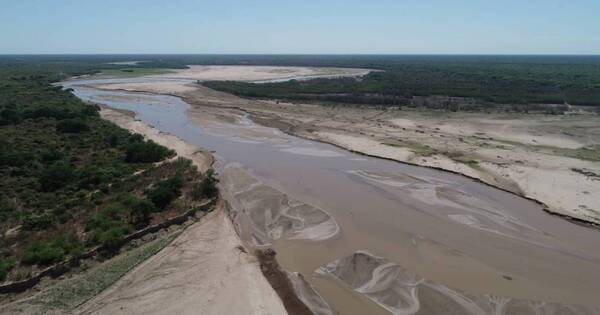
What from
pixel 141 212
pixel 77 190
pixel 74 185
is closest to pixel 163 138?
pixel 74 185

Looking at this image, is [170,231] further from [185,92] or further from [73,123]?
[185,92]

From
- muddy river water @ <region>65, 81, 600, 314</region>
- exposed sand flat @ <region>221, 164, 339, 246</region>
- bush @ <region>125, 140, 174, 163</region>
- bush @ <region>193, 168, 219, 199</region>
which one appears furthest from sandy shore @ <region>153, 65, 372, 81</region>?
bush @ <region>193, 168, 219, 199</region>

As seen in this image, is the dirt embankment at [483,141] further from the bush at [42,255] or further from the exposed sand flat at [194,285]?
the bush at [42,255]

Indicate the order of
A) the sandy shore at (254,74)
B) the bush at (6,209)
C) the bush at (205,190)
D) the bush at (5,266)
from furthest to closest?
the sandy shore at (254,74), the bush at (205,190), the bush at (6,209), the bush at (5,266)

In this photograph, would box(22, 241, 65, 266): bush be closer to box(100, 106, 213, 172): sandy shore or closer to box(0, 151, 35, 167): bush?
box(0, 151, 35, 167): bush

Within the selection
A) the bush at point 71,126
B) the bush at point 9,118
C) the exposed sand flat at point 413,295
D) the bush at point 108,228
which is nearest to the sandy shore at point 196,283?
the bush at point 108,228

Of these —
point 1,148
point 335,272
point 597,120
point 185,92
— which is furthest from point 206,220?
point 185,92
